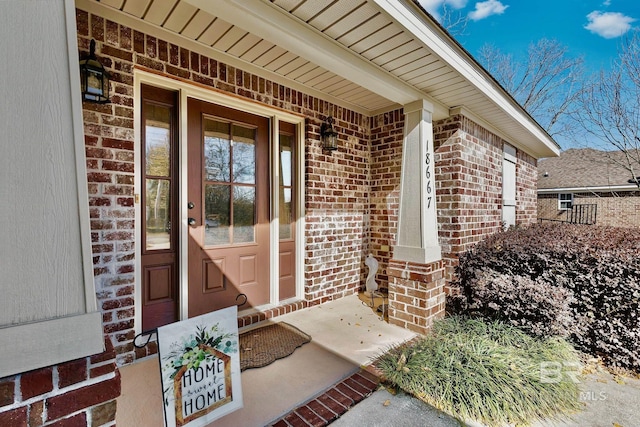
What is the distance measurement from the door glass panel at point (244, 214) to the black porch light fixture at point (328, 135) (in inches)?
42.4

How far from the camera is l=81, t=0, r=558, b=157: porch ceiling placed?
1.95 m

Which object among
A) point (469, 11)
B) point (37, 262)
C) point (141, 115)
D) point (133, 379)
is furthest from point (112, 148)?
point (469, 11)

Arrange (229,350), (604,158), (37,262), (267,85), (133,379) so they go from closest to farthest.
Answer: (37,262)
(229,350)
(133,379)
(267,85)
(604,158)

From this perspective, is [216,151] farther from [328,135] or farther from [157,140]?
[328,135]

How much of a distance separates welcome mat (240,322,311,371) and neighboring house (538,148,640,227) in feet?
43.4

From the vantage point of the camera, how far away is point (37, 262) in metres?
0.98

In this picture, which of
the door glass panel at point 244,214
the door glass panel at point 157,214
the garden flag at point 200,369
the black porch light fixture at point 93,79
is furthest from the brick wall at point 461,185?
the black porch light fixture at point 93,79

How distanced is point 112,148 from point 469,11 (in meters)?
11.4

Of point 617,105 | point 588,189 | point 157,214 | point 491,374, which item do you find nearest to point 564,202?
point 588,189

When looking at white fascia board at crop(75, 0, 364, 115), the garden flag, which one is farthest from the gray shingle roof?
the garden flag

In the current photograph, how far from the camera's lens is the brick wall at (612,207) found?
11094 mm

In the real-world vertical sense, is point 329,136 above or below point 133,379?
above

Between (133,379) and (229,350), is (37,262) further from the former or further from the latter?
(133,379)

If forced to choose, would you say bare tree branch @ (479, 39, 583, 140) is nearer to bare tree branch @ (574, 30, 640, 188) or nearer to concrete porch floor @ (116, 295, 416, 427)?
bare tree branch @ (574, 30, 640, 188)
